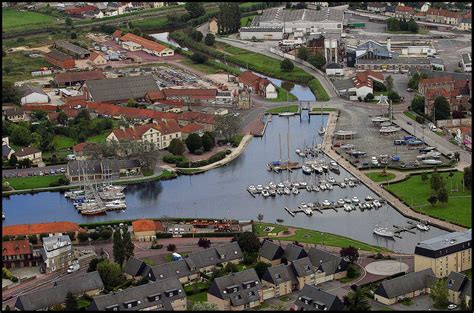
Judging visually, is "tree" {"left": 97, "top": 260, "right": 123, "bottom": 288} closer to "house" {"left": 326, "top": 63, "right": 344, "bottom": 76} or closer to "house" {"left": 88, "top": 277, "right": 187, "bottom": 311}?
"house" {"left": 88, "top": 277, "right": 187, "bottom": 311}

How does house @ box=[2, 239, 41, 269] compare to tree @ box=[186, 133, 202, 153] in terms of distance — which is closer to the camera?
house @ box=[2, 239, 41, 269]

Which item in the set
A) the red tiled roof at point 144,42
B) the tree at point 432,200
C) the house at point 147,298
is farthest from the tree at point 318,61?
the house at point 147,298

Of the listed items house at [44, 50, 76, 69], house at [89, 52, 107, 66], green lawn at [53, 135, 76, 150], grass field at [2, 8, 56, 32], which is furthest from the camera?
grass field at [2, 8, 56, 32]

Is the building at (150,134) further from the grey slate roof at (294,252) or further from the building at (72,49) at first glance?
the building at (72,49)

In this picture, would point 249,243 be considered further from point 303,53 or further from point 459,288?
point 303,53

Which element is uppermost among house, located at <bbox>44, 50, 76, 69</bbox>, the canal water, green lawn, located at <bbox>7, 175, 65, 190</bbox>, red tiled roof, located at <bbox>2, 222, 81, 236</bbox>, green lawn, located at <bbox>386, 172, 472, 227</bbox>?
house, located at <bbox>44, 50, 76, 69</bbox>

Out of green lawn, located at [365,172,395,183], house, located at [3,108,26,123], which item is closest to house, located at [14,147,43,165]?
house, located at [3,108,26,123]
